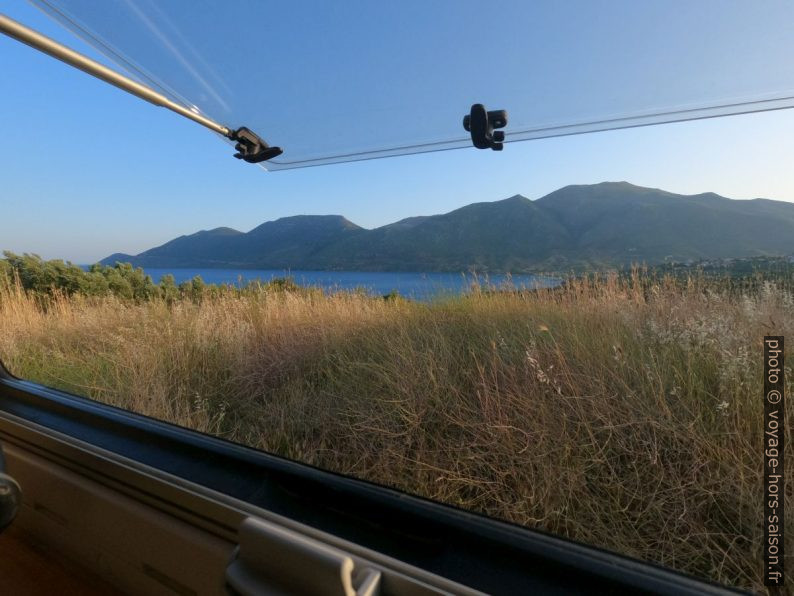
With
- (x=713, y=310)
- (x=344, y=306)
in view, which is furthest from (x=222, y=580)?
(x=344, y=306)

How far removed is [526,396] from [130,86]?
215 cm

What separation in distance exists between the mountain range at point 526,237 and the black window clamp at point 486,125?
3.14ft

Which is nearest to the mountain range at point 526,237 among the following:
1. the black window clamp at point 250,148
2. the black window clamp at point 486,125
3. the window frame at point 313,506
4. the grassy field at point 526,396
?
the grassy field at point 526,396

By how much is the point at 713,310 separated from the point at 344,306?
3350 mm

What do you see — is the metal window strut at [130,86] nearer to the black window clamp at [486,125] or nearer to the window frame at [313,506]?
the black window clamp at [486,125]

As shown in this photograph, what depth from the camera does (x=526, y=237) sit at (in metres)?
2.64

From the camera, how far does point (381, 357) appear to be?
9.99 ft

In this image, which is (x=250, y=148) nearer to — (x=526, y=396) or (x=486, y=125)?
(x=486, y=125)

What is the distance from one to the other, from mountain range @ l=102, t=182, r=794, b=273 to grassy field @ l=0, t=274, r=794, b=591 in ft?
1.20

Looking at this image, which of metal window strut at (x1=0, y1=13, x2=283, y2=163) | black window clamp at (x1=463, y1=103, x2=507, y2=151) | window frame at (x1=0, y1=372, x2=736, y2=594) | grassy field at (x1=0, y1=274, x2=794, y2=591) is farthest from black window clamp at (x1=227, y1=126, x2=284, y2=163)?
grassy field at (x1=0, y1=274, x2=794, y2=591)

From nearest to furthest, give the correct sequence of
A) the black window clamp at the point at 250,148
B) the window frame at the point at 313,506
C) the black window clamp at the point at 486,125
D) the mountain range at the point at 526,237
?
the window frame at the point at 313,506
the black window clamp at the point at 486,125
the mountain range at the point at 526,237
the black window clamp at the point at 250,148

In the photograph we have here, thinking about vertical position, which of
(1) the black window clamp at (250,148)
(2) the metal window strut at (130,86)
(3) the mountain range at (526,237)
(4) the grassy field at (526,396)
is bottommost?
(4) the grassy field at (526,396)

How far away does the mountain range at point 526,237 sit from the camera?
1730mm

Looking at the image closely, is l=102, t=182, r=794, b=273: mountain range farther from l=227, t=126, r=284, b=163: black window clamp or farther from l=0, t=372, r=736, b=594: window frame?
l=0, t=372, r=736, b=594: window frame
